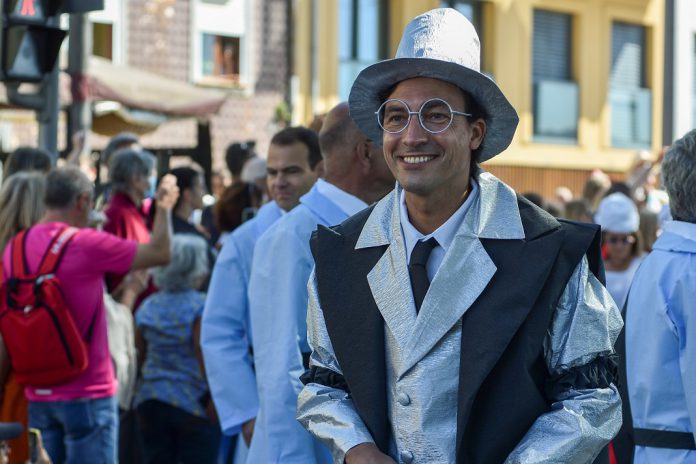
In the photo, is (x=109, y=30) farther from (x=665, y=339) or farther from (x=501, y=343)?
(x=501, y=343)

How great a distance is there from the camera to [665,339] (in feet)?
15.7

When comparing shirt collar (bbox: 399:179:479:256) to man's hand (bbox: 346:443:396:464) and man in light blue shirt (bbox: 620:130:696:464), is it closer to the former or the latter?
man's hand (bbox: 346:443:396:464)

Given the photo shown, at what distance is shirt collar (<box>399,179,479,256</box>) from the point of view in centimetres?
355

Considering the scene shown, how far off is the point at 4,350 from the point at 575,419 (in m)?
→ 4.22

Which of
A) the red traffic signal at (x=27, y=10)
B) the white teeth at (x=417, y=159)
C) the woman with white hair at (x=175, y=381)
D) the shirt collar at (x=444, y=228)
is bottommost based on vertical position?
the woman with white hair at (x=175, y=381)

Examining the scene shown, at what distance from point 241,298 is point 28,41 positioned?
389cm

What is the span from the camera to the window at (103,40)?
20328 millimetres

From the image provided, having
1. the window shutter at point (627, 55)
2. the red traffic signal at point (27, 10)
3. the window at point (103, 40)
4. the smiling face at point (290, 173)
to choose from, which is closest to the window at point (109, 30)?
the window at point (103, 40)

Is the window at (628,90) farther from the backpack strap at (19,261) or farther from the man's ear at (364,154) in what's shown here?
the man's ear at (364,154)

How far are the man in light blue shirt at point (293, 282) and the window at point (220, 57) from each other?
1674 centimetres

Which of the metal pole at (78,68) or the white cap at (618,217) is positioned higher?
the metal pole at (78,68)

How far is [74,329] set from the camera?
21.9ft

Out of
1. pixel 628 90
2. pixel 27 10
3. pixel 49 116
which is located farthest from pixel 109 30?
pixel 27 10

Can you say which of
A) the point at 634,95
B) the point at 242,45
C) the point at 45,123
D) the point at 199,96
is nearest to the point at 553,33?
the point at 634,95
